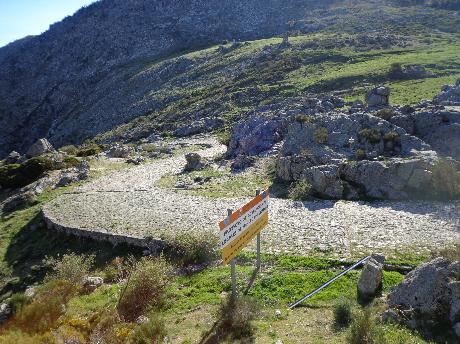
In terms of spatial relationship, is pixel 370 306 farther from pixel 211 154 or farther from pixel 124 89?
pixel 124 89

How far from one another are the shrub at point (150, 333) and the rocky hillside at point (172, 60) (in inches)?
1780

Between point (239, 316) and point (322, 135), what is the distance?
57.5 ft

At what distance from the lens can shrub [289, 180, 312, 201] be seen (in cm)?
2234

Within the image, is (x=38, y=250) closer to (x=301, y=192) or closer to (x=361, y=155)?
(x=301, y=192)

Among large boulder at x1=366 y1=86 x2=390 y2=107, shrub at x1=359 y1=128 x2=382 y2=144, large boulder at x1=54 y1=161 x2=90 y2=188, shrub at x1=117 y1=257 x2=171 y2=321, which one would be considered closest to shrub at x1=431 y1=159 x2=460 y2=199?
shrub at x1=359 y1=128 x2=382 y2=144

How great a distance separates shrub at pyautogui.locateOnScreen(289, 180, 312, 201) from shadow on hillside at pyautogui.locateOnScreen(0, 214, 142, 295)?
853 centimetres

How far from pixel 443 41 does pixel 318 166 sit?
218ft

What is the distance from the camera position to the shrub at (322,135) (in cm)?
2700

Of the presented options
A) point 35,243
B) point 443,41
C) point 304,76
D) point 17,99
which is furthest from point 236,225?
point 17,99

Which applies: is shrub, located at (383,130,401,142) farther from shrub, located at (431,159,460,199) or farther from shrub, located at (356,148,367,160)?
shrub, located at (431,159,460,199)

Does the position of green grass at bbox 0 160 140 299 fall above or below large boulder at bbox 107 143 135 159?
above

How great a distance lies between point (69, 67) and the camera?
4771 inches

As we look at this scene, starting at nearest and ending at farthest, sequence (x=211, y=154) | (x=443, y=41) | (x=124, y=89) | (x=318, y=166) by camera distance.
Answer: (x=318, y=166)
(x=211, y=154)
(x=443, y=41)
(x=124, y=89)

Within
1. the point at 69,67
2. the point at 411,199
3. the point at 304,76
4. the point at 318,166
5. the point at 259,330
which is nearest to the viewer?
the point at 259,330
